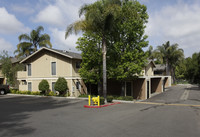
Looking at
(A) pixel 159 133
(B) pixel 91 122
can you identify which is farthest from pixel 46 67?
(A) pixel 159 133

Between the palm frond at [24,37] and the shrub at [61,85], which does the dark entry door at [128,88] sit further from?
the palm frond at [24,37]

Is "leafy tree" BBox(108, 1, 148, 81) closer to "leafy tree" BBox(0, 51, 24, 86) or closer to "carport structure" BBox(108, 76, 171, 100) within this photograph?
"carport structure" BBox(108, 76, 171, 100)

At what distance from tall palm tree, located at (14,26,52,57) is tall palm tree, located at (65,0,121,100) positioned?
21.4 metres

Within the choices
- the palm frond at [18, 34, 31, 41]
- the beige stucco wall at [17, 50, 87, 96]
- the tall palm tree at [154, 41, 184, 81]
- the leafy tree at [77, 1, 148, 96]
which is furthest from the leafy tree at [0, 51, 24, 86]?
the tall palm tree at [154, 41, 184, 81]

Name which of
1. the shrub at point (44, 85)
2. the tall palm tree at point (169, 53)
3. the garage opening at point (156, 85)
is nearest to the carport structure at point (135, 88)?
the shrub at point (44, 85)

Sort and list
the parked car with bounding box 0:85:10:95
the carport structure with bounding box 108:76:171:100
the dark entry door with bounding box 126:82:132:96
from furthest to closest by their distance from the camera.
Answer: the parked car with bounding box 0:85:10:95 < the dark entry door with bounding box 126:82:132:96 < the carport structure with bounding box 108:76:171:100

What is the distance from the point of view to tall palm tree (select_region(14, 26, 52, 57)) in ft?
121

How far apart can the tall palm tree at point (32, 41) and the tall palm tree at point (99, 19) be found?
2138 cm

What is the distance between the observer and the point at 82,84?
24688 mm

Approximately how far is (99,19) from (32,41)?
991 inches

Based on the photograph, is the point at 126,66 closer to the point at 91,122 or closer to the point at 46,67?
the point at 91,122

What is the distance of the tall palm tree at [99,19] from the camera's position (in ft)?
55.1

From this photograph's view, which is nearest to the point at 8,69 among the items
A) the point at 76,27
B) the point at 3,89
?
the point at 3,89

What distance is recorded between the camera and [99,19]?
56.0 ft
